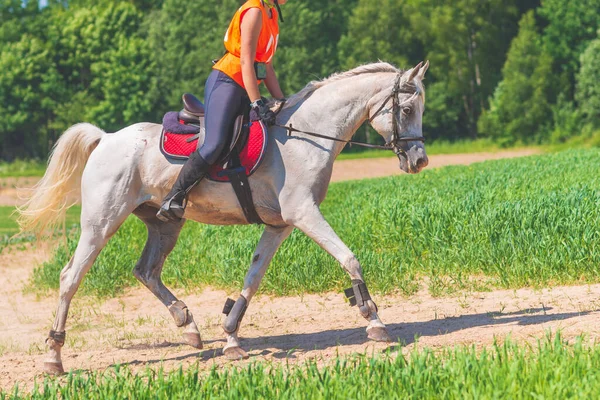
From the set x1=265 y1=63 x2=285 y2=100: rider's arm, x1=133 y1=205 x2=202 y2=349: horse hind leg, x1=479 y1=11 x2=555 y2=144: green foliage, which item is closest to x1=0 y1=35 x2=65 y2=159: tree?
x1=479 y1=11 x2=555 y2=144: green foliage

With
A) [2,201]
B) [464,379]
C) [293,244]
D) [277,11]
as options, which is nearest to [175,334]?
[293,244]

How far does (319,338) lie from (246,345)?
2.23 feet

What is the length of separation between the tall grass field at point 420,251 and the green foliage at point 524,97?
3988 centimetres

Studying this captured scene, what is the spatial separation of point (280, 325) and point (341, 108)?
254 centimetres

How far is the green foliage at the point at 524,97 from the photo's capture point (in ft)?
173

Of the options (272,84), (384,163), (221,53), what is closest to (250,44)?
(272,84)

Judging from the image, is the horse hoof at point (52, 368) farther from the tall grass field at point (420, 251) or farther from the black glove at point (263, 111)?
the tall grass field at point (420, 251)

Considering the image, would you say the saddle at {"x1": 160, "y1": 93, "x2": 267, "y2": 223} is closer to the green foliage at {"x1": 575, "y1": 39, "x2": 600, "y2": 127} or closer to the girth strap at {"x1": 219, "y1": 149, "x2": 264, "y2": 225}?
the girth strap at {"x1": 219, "y1": 149, "x2": 264, "y2": 225}

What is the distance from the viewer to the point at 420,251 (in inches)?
451

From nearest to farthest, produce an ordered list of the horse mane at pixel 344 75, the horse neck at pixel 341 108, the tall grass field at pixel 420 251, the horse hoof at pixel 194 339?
the horse neck at pixel 341 108, the horse mane at pixel 344 75, the horse hoof at pixel 194 339, the tall grass field at pixel 420 251

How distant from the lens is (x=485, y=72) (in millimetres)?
59344

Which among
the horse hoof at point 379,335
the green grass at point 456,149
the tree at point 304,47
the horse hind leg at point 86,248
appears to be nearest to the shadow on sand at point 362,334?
the horse hoof at point 379,335

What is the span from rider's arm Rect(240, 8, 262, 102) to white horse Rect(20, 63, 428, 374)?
0.50 meters

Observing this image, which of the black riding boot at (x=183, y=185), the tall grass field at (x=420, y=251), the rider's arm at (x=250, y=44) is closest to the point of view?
the rider's arm at (x=250, y=44)
